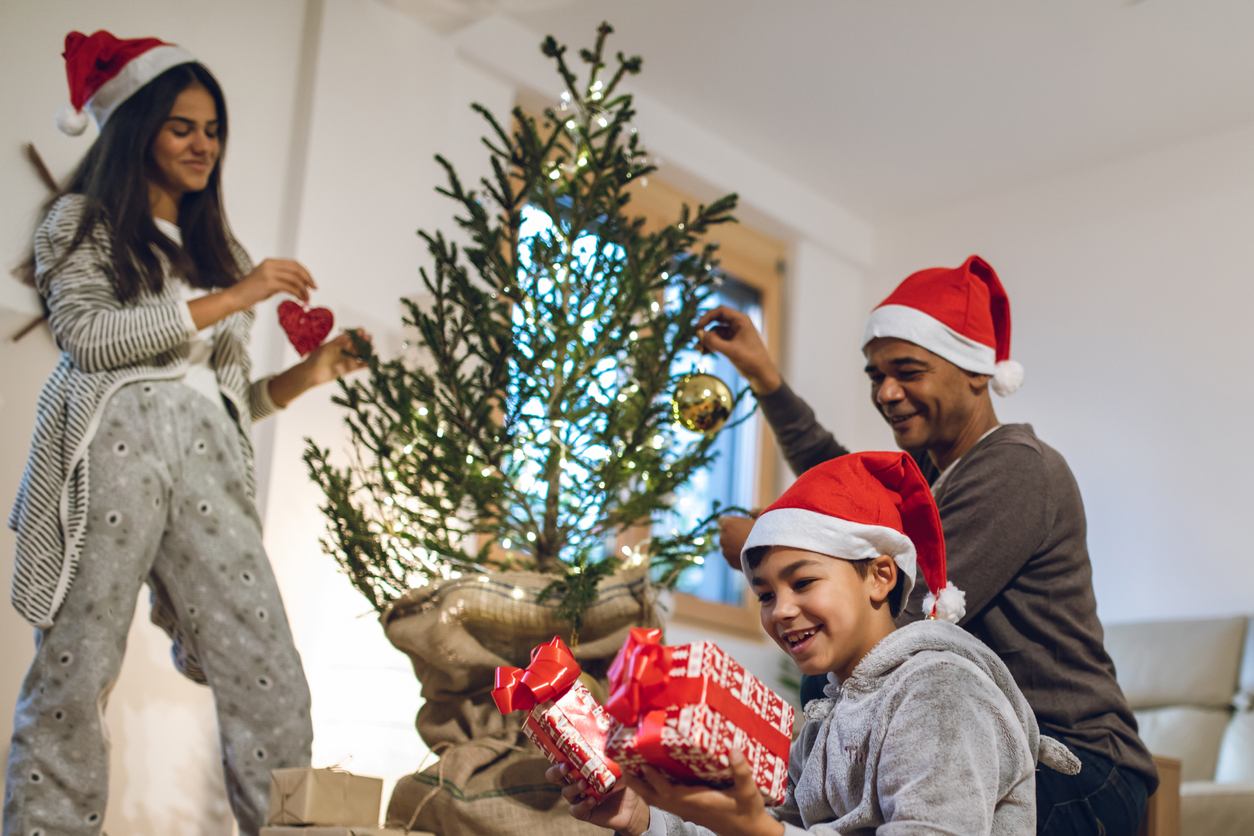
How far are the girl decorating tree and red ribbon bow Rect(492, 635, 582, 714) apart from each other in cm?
100

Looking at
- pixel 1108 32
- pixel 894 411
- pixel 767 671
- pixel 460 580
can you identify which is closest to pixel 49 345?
pixel 460 580

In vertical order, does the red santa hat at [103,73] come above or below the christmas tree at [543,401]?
above

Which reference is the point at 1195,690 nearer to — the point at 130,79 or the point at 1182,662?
the point at 1182,662

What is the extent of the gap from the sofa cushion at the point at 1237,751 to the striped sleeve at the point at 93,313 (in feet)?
12.2

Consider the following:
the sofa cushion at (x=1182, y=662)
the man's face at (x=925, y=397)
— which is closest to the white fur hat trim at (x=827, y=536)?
the man's face at (x=925, y=397)

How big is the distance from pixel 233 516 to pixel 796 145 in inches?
153

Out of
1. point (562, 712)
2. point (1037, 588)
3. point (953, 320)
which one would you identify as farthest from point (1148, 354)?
point (562, 712)

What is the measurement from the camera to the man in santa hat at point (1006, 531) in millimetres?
1685

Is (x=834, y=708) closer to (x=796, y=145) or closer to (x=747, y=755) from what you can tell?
(x=747, y=755)

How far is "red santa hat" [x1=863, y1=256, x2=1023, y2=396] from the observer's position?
2.08m

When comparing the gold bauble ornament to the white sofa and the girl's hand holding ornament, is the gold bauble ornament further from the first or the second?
the white sofa

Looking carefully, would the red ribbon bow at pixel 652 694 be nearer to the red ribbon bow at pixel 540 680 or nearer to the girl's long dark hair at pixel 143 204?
the red ribbon bow at pixel 540 680

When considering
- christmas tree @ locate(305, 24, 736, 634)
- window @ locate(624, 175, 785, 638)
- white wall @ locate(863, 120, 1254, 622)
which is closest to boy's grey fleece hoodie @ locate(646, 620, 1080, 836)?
christmas tree @ locate(305, 24, 736, 634)

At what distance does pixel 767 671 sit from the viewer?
526 centimetres
